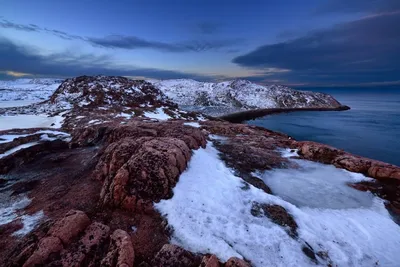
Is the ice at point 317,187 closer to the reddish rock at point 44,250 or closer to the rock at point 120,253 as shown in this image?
the rock at point 120,253

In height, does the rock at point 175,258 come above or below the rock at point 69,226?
below

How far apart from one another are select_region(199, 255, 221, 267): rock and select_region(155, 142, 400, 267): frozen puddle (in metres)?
0.59

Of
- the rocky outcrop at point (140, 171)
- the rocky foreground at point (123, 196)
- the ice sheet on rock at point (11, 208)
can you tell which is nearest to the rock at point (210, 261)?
the rocky foreground at point (123, 196)

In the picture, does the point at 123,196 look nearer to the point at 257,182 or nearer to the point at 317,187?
the point at 257,182

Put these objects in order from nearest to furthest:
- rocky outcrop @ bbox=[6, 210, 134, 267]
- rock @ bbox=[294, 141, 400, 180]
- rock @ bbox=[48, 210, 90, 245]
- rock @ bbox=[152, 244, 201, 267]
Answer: rocky outcrop @ bbox=[6, 210, 134, 267] < rock @ bbox=[152, 244, 201, 267] < rock @ bbox=[48, 210, 90, 245] < rock @ bbox=[294, 141, 400, 180]

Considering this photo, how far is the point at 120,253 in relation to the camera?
901 centimetres

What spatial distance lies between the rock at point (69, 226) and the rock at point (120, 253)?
185cm

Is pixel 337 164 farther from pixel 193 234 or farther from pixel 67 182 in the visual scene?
pixel 67 182

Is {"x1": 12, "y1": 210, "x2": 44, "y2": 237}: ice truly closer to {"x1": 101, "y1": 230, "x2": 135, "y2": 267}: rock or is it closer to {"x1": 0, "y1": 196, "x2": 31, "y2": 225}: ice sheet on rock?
{"x1": 0, "y1": 196, "x2": 31, "y2": 225}: ice sheet on rock

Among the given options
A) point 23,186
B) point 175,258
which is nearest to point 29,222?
point 23,186

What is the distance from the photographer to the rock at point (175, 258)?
8992 millimetres

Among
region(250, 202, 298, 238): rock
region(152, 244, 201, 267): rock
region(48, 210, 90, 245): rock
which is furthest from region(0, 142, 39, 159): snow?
region(250, 202, 298, 238): rock

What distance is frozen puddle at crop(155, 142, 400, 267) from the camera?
1044 cm

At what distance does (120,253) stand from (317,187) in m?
16.6
